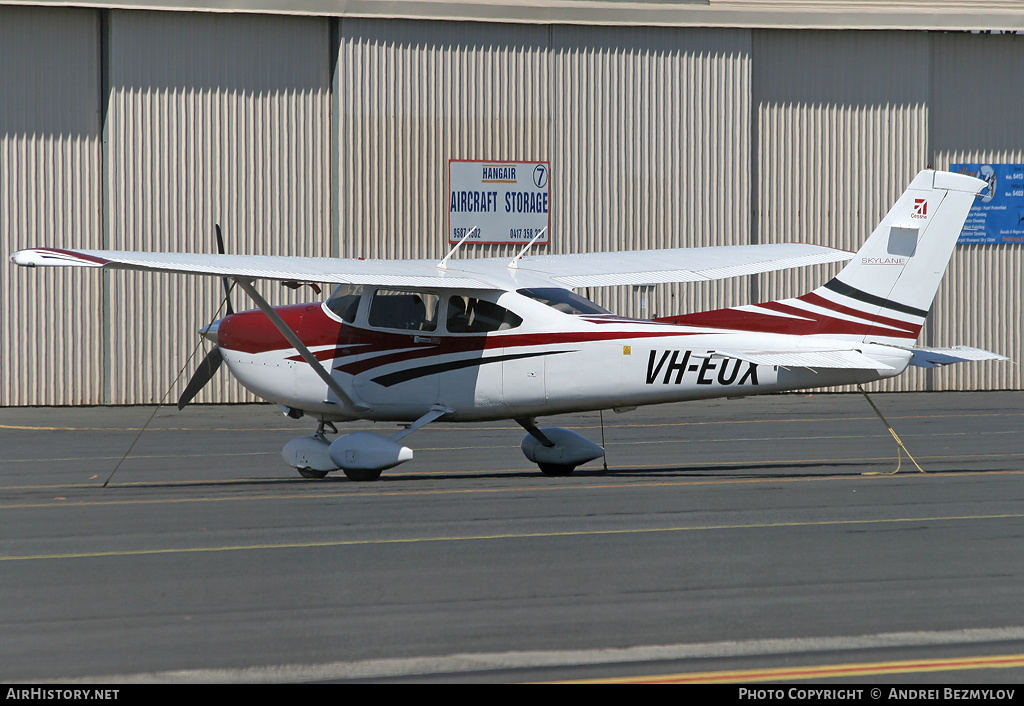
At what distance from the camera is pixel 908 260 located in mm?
10516

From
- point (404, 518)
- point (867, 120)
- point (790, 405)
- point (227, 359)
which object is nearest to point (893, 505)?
point (404, 518)

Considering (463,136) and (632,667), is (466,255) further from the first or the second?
(632,667)

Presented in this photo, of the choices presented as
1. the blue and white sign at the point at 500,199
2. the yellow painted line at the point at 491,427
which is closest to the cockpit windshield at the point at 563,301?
the yellow painted line at the point at 491,427

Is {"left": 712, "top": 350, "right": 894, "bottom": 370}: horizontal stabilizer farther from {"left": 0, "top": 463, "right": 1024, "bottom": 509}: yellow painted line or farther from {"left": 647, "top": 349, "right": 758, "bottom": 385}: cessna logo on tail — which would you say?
{"left": 0, "top": 463, "right": 1024, "bottom": 509}: yellow painted line

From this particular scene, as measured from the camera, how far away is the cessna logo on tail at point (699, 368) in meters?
10.3

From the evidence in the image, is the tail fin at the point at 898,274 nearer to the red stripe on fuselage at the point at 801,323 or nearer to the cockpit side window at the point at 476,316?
the red stripe on fuselage at the point at 801,323

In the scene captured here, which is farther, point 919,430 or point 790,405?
point 790,405

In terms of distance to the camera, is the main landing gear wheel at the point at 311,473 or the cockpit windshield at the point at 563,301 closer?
the cockpit windshield at the point at 563,301

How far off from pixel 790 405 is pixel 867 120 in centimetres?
719

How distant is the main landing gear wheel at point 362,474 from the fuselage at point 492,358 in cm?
70

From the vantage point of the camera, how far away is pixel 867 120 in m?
23.5

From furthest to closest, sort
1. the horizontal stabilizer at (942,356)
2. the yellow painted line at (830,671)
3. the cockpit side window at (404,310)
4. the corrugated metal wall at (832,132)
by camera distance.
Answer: the corrugated metal wall at (832,132) → the cockpit side window at (404,310) → the horizontal stabilizer at (942,356) → the yellow painted line at (830,671)

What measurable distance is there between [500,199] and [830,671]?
18.2 meters

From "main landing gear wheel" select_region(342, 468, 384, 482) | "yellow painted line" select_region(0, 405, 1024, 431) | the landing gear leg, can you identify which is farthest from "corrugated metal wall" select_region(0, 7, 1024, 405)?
"main landing gear wheel" select_region(342, 468, 384, 482)
